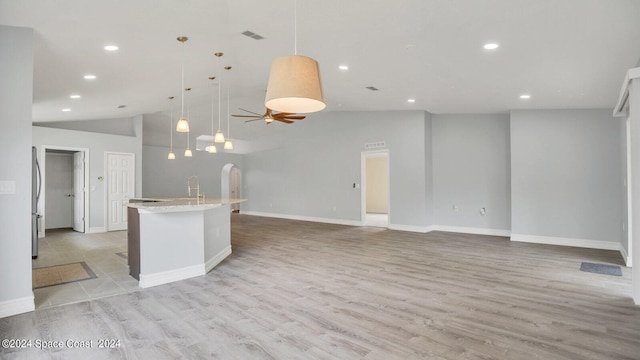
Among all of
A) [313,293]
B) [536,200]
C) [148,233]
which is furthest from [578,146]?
[148,233]

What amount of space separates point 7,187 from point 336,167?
7.87 m

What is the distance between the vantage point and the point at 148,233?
4102mm

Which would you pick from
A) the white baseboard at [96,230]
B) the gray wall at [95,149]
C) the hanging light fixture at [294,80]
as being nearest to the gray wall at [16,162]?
the hanging light fixture at [294,80]

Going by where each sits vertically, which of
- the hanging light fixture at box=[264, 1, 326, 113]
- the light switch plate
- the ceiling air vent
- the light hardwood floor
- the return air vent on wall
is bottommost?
the light hardwood floor

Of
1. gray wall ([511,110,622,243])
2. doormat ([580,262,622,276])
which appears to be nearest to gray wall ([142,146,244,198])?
gray wall ([511,110,622,243])

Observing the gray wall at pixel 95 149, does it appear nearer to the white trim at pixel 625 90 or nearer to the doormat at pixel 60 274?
the doormat at pixel 60 274

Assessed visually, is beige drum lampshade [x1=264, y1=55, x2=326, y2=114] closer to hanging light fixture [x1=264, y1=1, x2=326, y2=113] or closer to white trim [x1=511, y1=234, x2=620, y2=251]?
hanging light fixture [x1=264, y1=1, x2=326, y2=113]

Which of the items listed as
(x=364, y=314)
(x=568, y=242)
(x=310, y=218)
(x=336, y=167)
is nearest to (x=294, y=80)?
(x=364, y=314)

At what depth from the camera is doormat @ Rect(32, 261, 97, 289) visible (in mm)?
4163

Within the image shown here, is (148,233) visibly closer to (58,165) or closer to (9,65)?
(9,65)

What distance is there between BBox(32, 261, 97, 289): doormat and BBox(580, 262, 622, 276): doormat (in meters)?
6.82

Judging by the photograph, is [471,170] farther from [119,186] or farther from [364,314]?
[119,186]

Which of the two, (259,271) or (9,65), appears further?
(259,271)

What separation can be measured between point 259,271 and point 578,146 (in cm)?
635
